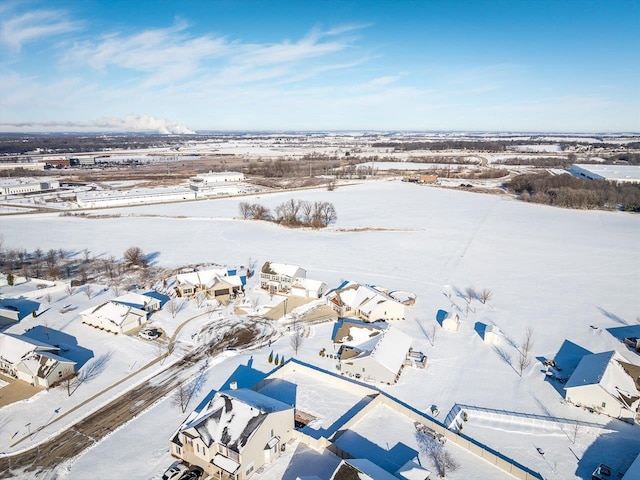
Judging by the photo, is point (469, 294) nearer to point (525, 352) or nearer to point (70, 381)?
point (525, 352)

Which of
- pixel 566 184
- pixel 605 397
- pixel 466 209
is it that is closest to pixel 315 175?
pixel 466 209

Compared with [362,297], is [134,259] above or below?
above

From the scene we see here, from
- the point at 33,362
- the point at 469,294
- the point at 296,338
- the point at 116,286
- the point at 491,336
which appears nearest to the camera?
the point at 33,362

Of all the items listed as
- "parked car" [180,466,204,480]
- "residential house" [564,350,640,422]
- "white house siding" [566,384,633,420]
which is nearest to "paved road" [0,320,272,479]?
"parked car" [180,466,204,480]

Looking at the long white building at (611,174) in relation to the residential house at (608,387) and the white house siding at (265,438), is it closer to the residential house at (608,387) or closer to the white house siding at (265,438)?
the residential house at (608,387)

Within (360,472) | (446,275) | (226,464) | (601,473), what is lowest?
(601,473)

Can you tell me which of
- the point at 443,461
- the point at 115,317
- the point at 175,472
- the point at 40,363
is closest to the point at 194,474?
the point at 175,472

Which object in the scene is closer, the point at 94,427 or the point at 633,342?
the point at 94,427
